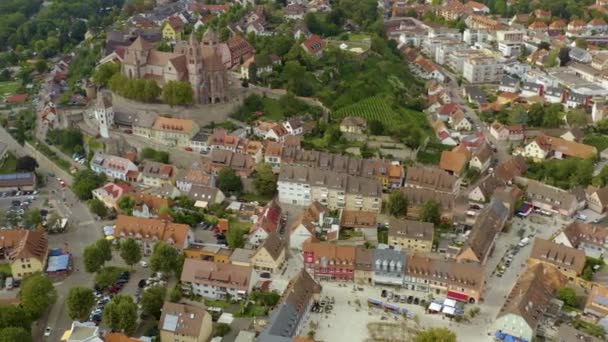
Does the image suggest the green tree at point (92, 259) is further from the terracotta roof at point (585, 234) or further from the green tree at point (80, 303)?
the terracotta roof at point (585, 234)

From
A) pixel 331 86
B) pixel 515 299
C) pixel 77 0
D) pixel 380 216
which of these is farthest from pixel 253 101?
pixel 77 0

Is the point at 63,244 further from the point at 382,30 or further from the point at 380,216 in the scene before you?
the point at 382,30

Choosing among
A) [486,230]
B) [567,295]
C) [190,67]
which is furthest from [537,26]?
[567,295]

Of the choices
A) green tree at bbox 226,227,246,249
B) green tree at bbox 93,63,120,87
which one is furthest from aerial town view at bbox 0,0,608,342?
green tree at bbox 226,227,246,249

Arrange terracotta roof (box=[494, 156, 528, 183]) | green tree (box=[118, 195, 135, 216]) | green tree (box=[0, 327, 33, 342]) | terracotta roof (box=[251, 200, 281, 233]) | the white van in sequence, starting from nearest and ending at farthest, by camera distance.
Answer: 1. green tree (box=[0, 327, 33, 342])
2. the white van
3. terracotta roof (box=[251, 200, 281, 233])
4. green tree (box=[118, 195, 135, 216])
5. terracotta roof (box=[494, 156, 528, 183])

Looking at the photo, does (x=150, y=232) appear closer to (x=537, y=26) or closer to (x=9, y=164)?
(x=9, y=164)

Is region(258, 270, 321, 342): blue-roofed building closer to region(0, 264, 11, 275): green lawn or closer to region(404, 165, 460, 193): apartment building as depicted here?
region(404, 165, 460, 193): apartment building

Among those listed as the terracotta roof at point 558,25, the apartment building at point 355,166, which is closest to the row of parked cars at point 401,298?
the apartment building at point 355,166

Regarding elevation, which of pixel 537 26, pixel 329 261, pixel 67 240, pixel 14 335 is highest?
pixel 14 335
